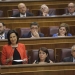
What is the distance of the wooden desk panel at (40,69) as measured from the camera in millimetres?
2436

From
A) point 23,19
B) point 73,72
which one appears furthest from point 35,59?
point 23,19

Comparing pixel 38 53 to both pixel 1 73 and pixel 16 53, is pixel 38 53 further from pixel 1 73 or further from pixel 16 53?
pixel 1 73

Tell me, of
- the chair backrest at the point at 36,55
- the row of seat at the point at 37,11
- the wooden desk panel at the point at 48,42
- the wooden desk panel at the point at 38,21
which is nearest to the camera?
the chair backrest at the point at 36,55

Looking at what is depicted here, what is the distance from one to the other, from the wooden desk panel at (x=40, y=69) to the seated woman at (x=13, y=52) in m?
0.23

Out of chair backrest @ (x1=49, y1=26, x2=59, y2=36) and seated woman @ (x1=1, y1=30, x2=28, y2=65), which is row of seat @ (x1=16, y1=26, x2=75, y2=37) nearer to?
chair backrest @ (x1=49, y1=26, x2=59, y2=36)

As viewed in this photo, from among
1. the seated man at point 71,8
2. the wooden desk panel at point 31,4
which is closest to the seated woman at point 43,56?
the seated man at point 71,8

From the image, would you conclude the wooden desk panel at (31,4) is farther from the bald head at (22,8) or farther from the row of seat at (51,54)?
the row of seat at (51,54)

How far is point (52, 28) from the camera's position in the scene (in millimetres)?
3371

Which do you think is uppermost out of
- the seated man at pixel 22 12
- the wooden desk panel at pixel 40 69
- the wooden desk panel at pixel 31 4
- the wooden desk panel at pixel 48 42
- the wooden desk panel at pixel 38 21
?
the wooden desk panel at pixel 31 4

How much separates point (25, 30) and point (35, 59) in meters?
0.56

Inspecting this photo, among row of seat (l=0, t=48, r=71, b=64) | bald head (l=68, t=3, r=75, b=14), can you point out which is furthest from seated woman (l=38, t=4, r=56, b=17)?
row of seat (l=0, t=48, r=71, b=64)

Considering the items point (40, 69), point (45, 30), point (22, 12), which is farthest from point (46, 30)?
point (40, 69)

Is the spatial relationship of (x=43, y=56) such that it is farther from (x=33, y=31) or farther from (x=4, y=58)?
(x=33, y=31)

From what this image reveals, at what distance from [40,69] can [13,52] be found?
1.16ft
